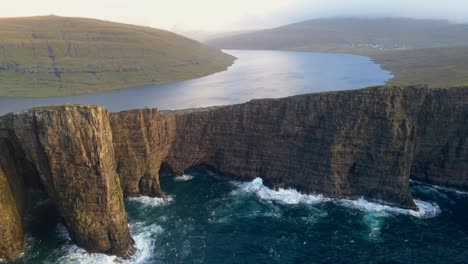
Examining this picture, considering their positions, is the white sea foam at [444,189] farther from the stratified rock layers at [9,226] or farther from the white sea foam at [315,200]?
the stratified rock layers at [9,226]

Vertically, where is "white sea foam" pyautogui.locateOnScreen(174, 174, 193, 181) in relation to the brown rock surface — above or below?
below

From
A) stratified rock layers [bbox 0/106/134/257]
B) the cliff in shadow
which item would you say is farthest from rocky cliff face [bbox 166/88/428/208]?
stratified rock layers [bbox 0/106/134/257]

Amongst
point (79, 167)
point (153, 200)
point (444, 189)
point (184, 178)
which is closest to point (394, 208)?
point (444, 189)

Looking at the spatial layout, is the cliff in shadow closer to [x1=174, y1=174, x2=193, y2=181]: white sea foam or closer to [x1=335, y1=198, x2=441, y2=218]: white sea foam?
[x1=335, y1=198, x2=441, y2=218]: white sea foam

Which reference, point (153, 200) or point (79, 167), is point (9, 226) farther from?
point (153, 200)

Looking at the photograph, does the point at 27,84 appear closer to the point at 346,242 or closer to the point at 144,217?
the point at 144,217

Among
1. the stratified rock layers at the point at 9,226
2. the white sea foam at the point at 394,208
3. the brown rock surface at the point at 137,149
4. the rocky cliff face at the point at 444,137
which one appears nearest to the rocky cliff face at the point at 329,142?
the white sea foam at the point at 394,208

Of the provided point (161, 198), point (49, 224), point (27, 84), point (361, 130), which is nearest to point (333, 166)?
point (361, 130)
